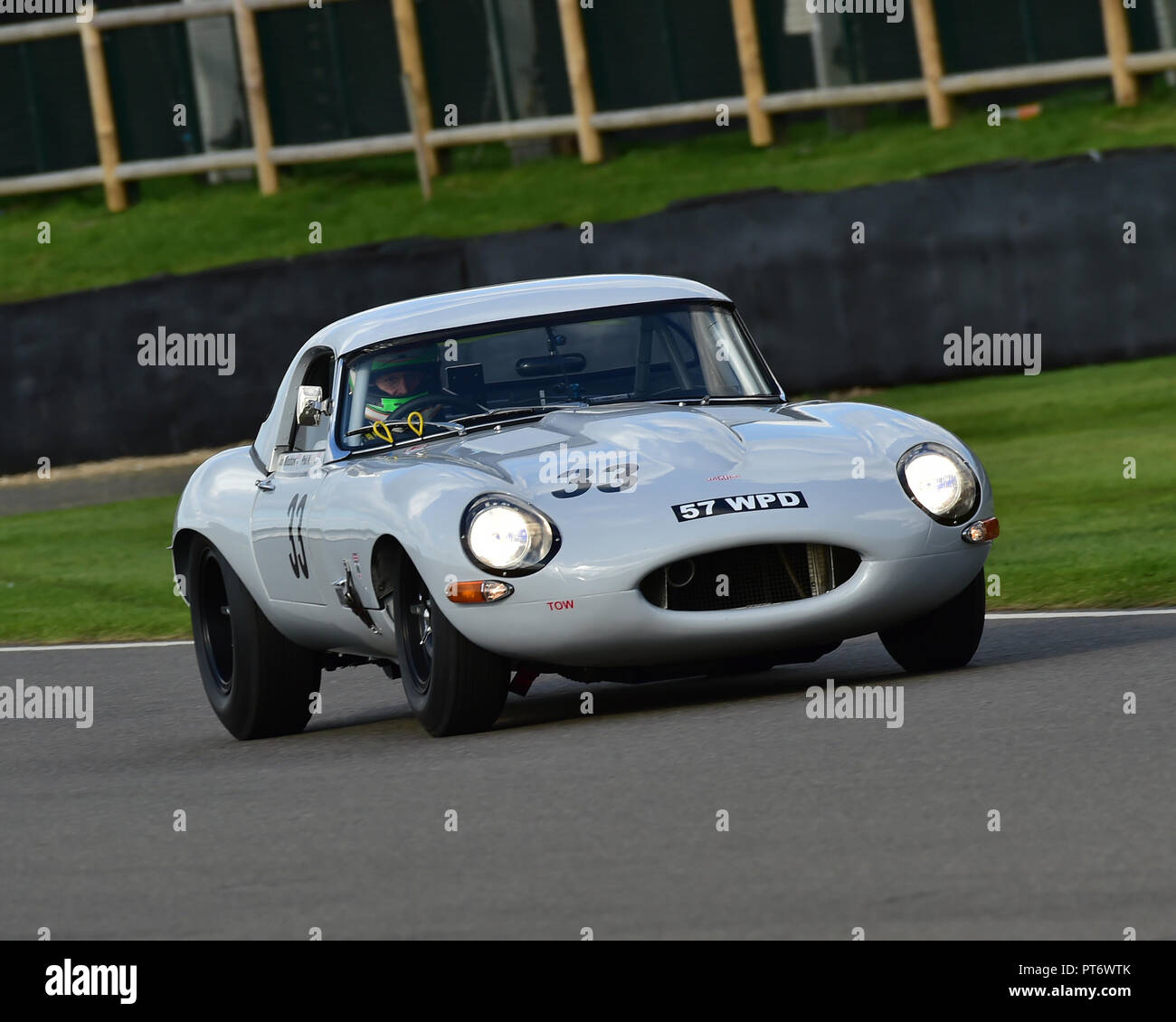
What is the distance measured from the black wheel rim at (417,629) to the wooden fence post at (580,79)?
60.7 feet

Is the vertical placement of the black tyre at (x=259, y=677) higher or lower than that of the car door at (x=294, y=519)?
lower

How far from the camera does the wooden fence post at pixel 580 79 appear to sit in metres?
26.0

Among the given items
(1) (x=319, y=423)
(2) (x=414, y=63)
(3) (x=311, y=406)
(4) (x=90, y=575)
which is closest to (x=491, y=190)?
(2) (x=414, y=63)

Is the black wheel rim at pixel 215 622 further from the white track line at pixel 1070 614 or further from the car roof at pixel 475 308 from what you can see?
the white track line at pixel 1070 614

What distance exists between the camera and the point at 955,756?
6.84 metres

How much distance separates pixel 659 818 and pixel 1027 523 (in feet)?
25.3

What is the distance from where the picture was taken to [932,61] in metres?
24.3

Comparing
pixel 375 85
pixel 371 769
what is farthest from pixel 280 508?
pixel 375 85

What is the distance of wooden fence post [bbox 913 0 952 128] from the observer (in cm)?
2425

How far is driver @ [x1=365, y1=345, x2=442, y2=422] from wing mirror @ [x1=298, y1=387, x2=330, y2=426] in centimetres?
22

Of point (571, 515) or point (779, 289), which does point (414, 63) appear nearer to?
point (779, 289)

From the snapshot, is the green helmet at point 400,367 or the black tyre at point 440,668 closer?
the black tyre at point 440,668

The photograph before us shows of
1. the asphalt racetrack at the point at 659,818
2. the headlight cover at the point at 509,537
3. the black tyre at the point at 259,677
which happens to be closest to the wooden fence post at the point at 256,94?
the black tyre at the point at 259,677
